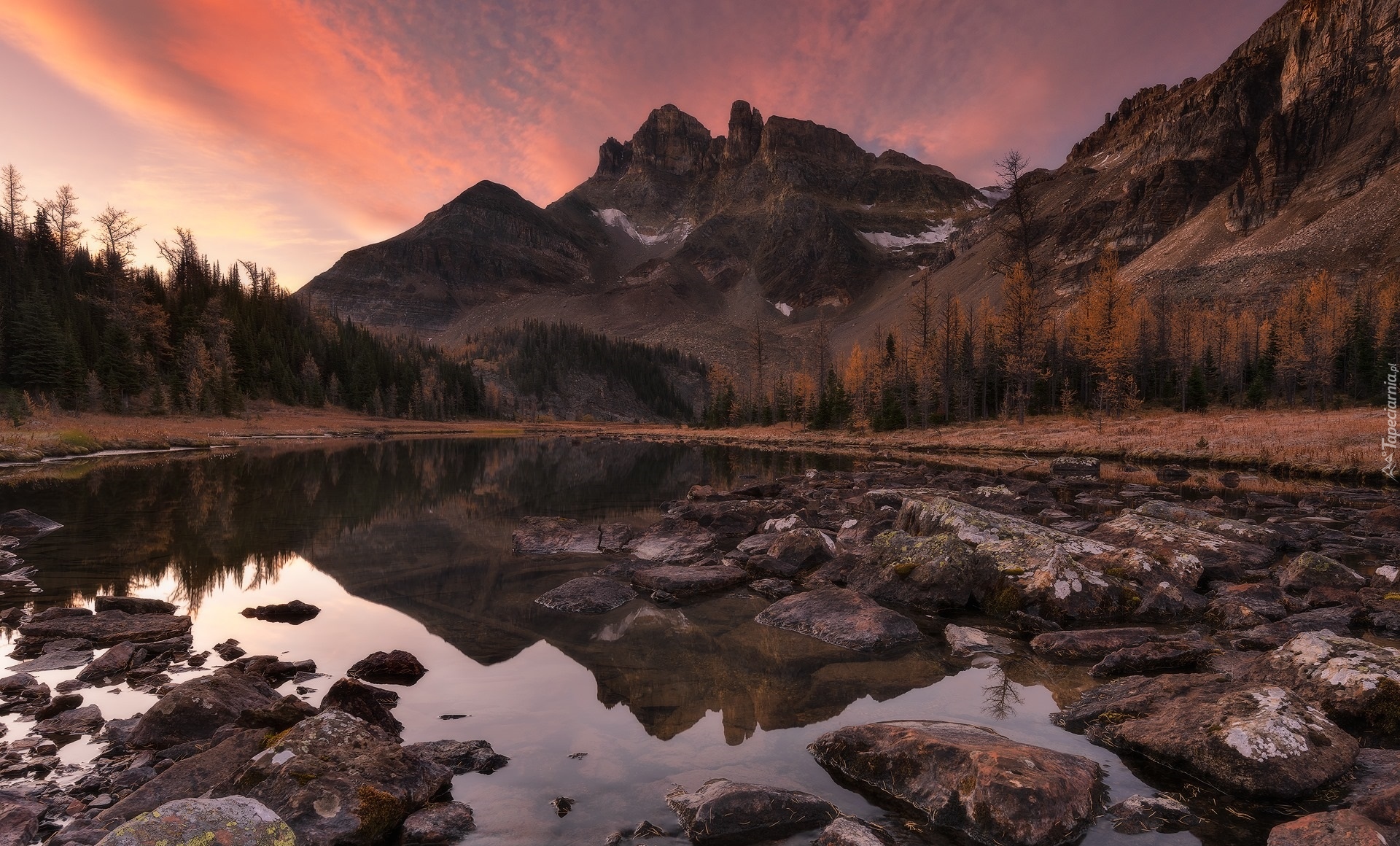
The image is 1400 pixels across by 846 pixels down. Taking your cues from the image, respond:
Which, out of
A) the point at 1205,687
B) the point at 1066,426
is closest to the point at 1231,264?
the point at 1066,426

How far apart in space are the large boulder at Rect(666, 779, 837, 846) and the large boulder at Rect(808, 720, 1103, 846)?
2.49 ft

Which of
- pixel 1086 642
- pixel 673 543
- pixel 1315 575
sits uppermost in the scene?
pixel 1315 575

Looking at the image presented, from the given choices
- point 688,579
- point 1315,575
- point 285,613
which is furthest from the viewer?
point 688,579

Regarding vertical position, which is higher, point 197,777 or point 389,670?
point 197,777

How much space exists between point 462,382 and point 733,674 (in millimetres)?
177605

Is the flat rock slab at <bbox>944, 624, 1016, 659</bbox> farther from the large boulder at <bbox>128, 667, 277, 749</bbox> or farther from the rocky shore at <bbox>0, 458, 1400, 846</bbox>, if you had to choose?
the large boulder at <bbox>128, 667, 277, 749</bbox>

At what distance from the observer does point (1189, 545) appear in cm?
1388

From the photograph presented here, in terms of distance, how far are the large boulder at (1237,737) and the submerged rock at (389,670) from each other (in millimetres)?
8505

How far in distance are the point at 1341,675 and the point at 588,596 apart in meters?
10.8

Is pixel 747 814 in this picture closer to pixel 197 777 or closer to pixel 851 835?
pixel 851 835

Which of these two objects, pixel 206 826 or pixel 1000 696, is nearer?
pixel 206 826

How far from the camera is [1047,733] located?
22.9 ft

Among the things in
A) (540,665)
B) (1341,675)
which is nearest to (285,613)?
(540,665)

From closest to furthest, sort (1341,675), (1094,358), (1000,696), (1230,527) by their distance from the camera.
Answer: (1341,675) < (1000,696) < (1230,527) < (1094,358)
